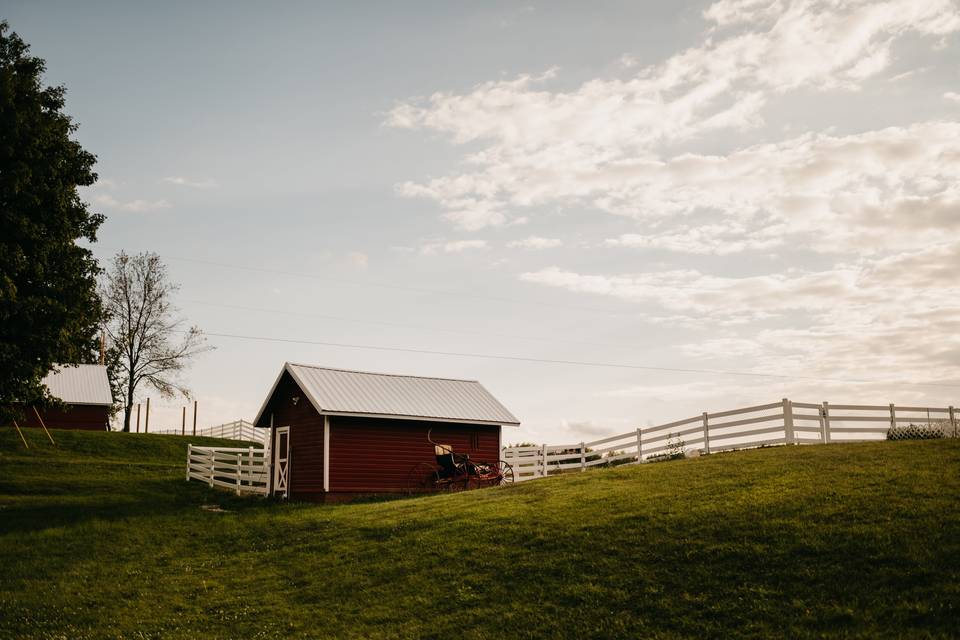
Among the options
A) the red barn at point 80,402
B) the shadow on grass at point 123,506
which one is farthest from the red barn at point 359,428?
the red barn at point 80,402

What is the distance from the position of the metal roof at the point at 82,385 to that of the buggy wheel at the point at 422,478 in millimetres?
27519

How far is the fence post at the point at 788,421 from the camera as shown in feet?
79.3

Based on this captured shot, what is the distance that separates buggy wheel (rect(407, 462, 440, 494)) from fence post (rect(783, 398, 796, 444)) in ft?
42.7

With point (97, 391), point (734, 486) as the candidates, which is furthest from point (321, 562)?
point (97, 391)

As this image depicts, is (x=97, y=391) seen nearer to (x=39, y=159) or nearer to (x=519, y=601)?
(x=39, y=159)

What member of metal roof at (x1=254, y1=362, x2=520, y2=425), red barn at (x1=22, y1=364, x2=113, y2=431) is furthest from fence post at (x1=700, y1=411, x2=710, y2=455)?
red barn at (x1=22, y1=364, x2=113, y2=431)

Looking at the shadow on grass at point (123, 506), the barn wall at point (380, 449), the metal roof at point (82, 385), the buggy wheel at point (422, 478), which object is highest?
the metal roof at point (82, 385)

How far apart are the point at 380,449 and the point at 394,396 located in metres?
2.65

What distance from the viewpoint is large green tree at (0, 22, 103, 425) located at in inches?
1046

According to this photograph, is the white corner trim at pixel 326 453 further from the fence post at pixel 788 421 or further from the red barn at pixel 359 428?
the fence post at pixel 788 421

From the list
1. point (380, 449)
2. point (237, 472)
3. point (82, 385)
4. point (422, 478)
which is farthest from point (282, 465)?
point (82, 385)

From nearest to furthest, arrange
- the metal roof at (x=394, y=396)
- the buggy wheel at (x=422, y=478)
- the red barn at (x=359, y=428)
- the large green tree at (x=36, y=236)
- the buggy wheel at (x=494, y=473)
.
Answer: the large green tree at (x=36, y=236)
the red barn at (x=359, y=428)
the metal roof at (x=394, y=396)
the buggy wheel at (x=422, y=478)
the buggy wheel at (x=494, y=473)

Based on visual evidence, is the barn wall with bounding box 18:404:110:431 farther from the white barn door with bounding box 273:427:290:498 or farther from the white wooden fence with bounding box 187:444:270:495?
the white barn door with bounding box 273:427:290:498

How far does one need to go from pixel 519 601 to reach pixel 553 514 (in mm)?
5091
